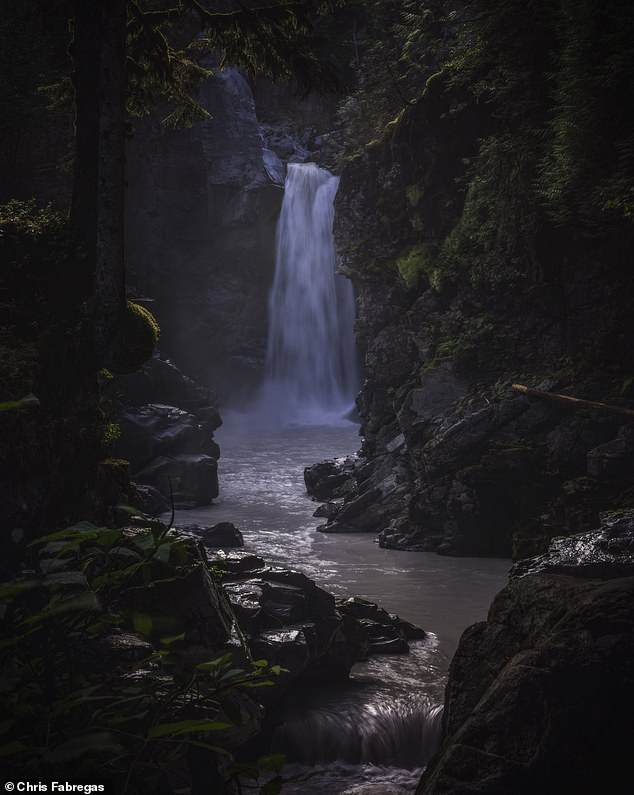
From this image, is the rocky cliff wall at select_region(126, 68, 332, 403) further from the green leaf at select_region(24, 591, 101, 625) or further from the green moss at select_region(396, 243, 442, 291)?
the green leaf at select_region(24, 591, 101, 625)

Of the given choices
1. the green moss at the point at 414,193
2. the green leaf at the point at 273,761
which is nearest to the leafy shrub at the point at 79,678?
the green leaf at the point at 273,761

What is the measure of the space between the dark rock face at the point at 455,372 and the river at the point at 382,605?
115 centimetres

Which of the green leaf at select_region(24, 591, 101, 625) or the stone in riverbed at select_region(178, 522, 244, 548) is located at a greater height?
the green leaf at select_region(24, 591, 101, 625)

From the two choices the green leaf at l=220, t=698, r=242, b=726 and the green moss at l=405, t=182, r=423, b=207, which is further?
the green moss at l=405, t=182, r=423, b=207

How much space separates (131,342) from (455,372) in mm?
8213

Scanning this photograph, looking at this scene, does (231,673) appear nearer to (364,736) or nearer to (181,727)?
(181,727)

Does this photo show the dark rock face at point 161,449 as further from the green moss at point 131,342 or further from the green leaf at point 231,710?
the green leaf at point 231,710

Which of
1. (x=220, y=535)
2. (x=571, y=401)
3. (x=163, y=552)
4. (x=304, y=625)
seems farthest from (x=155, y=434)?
(x=163, y=552)

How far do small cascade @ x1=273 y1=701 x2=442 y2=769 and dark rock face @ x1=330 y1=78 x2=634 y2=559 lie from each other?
5782mm

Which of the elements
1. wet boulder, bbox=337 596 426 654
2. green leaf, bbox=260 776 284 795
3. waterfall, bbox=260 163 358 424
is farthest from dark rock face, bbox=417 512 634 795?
waterfall, bbox=260 163 358 424

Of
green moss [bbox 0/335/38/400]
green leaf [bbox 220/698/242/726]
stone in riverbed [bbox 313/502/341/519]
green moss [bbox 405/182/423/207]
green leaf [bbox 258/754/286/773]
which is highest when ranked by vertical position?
green moss [bbox 405/182/423/207]

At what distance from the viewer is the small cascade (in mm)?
5750

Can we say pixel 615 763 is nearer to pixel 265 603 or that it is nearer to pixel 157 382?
pixel 265 603

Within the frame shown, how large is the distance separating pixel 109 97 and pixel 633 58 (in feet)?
26.2
